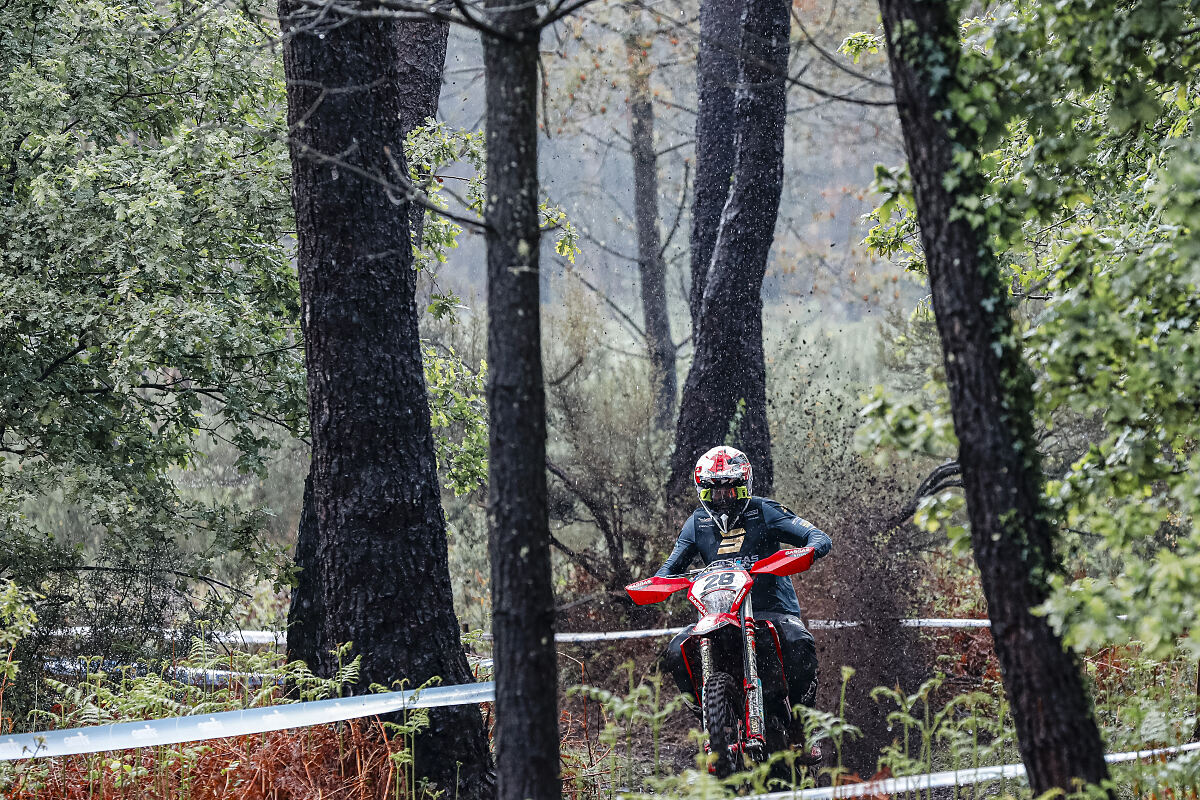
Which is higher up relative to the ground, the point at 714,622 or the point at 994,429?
the point at 994,429

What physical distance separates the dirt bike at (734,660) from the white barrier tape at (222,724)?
130 centimetres

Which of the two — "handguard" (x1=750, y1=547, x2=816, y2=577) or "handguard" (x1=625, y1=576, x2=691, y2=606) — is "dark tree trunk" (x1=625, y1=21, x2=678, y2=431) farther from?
"handguard" (x1=750, y1=547, x2=816, y2=577)

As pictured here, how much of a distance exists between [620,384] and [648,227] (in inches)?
279

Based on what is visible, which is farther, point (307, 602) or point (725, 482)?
point (307, 602)

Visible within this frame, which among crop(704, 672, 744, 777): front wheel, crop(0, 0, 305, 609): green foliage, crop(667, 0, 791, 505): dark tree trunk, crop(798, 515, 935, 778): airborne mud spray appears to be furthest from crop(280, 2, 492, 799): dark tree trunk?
crop(667, 0, 791, 505): dark tree trunk

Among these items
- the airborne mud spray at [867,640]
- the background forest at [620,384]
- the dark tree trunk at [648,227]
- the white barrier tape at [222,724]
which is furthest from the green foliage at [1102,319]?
the dark tree trunk at [648,227]

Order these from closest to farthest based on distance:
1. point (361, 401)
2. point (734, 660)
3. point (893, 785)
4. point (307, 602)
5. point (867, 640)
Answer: point (893, 785) < point (361, 401) < point (734, 660) < point (307, 602) < point (867, 640)

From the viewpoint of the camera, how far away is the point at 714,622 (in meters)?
6.12

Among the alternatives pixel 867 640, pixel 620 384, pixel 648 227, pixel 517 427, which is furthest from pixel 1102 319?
pixel 648 227

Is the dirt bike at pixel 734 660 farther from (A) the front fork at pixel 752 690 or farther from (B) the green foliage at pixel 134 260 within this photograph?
(B) the green foliage at pixel 134 260

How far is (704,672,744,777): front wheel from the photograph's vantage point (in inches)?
235

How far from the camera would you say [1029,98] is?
4008 mm

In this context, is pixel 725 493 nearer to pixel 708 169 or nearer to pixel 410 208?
pixel 410 208

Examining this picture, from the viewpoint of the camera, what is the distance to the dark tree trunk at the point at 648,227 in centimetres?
1998
